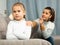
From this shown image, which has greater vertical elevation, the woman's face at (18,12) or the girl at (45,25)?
the woman's face at (18,12)

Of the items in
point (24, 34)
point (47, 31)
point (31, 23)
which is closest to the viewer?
point (24, 34)

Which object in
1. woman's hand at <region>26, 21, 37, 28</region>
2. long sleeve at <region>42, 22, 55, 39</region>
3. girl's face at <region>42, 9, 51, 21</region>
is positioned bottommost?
long sleeve at <region>42, 22, 55, 39</region>

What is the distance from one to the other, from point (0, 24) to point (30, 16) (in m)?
1.74

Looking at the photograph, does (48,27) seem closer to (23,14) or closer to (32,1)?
(23,14)

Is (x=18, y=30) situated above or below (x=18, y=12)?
below

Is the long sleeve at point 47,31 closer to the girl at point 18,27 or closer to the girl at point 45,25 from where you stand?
the girl at point 45,25

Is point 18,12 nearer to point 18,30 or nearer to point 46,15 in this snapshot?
point 18,30

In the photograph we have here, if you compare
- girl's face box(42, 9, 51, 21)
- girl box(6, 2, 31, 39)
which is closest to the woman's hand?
girl box(6, 2, 31, 39)

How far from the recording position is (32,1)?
3.59 m

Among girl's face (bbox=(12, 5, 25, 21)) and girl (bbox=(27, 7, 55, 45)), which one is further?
girl (bbox=(27, 7, 55, 45))

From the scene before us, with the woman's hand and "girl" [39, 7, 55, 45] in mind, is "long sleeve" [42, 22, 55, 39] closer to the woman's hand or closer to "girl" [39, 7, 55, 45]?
"girl" [39, 7, 55, 45]

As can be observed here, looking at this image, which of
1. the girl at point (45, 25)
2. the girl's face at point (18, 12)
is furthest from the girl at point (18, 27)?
the girl at point (45, 25)

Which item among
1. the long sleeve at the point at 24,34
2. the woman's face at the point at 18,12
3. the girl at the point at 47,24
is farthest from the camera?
the girl at the point at 47,24

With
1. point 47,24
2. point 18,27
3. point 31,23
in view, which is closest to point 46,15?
point 47,24
